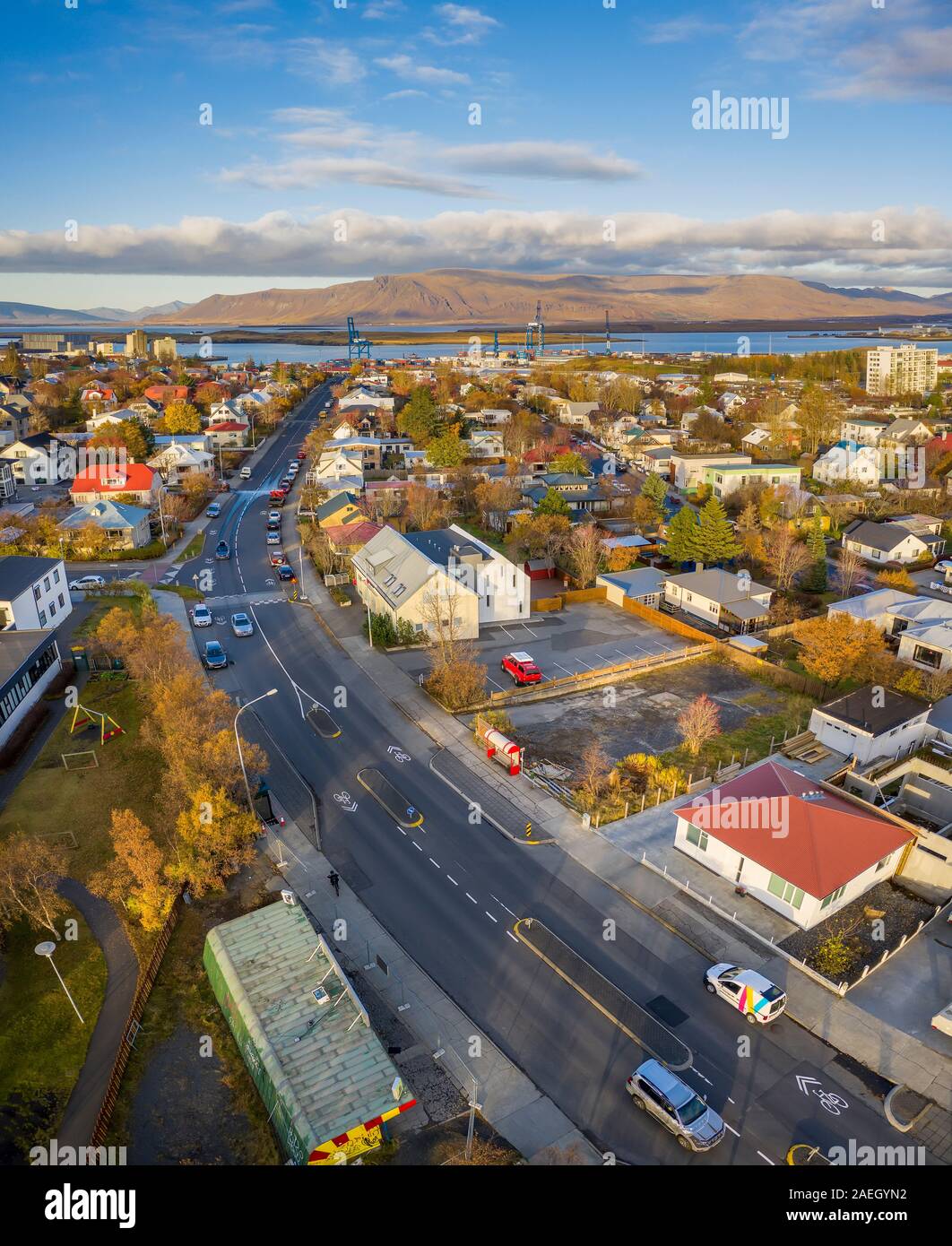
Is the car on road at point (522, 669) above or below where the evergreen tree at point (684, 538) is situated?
below

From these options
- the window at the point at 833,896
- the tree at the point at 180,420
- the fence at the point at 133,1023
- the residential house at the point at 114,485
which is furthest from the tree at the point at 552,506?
the tree at the point at 180,420

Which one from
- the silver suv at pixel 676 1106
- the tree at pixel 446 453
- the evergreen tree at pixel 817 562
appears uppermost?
the tree at pixel 446 453

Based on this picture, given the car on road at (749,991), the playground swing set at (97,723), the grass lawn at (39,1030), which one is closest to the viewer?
the grass lawn at (39,1030)

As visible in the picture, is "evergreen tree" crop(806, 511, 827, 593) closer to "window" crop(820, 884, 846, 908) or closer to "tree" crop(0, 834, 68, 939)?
"window" crop(820, 884, 846, 908)

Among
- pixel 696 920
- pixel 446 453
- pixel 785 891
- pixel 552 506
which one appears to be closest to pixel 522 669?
pixel 696 920

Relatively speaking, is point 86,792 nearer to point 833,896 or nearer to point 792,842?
point 792,842

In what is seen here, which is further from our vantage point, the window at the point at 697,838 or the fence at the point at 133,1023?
the window at the point at 697,838

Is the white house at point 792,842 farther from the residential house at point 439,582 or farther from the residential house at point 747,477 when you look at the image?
the residential house at point 747,477
